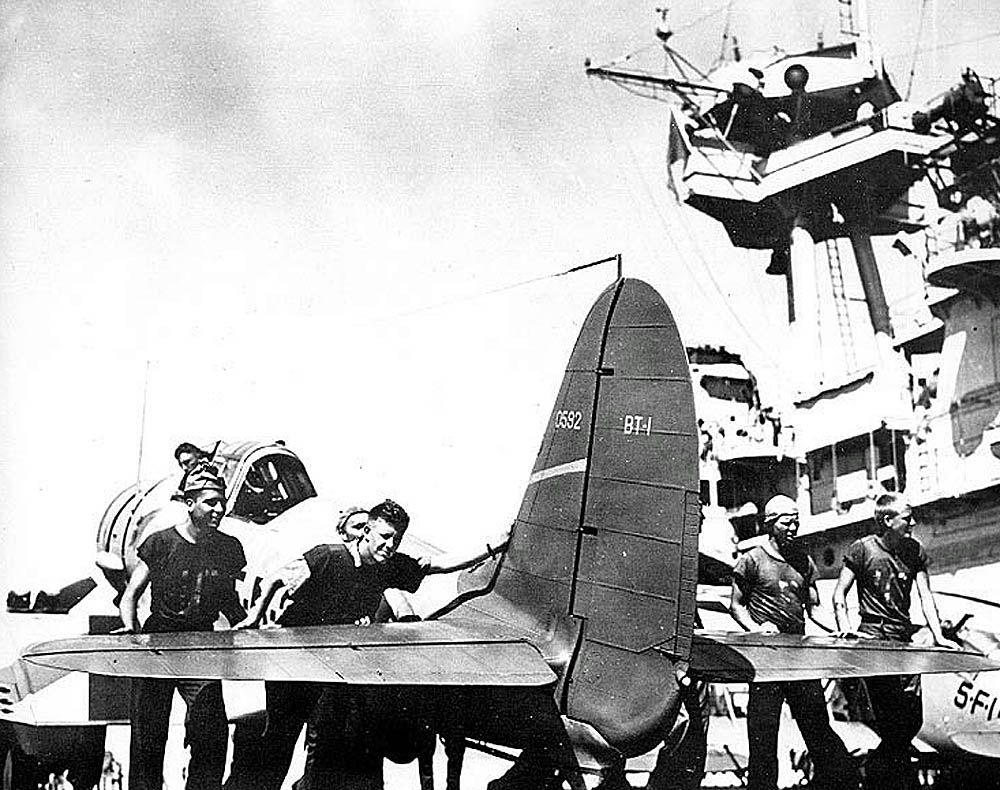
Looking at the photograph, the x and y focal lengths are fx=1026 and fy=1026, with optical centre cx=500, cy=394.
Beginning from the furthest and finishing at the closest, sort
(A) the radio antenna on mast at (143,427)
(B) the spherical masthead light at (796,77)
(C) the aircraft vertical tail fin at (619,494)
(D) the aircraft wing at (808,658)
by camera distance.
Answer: (B) the spherical masthead light at (796,77)
(A) the radio antenna on mast at (143,427)
(D) the aircraft wing at (808,658)
(C) the aircraft vertical tail fin at (619,494)

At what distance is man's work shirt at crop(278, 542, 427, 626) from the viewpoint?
17.5 feet

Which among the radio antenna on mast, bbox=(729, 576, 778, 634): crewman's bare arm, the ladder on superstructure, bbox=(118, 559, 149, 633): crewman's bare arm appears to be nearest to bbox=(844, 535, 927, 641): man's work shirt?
bbox=(729, 576, 778, 634): crewman's bare arm

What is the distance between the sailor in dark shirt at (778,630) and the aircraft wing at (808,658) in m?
0.45

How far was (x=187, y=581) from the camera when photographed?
533cm

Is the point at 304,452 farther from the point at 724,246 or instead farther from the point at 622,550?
the point at 724,246

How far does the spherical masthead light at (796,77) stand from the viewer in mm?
7613

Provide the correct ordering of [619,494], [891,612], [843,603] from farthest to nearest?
1. [891,612]
2. [843,603]
3. [619,494]

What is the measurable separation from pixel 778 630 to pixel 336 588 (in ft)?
7.90

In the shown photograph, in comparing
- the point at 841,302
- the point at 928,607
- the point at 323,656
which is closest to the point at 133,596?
the point at 323,656

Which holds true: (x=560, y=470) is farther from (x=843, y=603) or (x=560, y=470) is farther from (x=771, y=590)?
(x=843, y=603)

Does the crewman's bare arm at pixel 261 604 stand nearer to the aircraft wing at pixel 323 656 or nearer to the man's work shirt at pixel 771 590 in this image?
the aircraft wing at pixel 323 656

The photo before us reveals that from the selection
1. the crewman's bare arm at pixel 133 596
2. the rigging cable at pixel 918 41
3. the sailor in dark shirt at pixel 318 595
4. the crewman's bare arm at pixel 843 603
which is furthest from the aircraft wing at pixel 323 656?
the rigging cable at pixel 918 41

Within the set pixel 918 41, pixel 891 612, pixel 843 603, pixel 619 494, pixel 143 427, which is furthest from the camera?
pixel 918 41

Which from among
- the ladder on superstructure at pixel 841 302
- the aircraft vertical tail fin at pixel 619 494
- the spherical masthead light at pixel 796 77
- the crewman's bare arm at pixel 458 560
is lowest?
the crewman's bare arm at pixel 458 560
